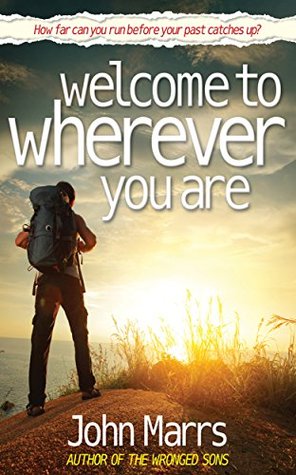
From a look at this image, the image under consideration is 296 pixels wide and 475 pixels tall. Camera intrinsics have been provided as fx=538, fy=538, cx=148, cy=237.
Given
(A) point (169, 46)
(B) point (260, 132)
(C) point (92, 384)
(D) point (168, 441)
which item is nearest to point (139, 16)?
(A) point (169, 46)

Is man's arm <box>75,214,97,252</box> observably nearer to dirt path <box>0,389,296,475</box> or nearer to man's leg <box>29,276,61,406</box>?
man's leg <box>29,276,61,406</box>

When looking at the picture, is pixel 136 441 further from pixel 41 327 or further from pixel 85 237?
pixel 85 237

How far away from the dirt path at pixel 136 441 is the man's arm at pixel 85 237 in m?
1.45

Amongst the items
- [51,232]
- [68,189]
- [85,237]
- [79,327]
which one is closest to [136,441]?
[79,327]

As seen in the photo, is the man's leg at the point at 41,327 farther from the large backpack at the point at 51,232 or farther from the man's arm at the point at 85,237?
the man's arm at the point at 85,237

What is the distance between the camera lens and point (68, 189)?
5.45 m

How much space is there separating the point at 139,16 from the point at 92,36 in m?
0.55

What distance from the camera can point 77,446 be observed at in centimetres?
363

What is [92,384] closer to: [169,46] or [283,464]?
[283,464]

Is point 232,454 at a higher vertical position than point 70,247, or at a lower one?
lower

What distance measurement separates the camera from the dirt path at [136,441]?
11.1ft

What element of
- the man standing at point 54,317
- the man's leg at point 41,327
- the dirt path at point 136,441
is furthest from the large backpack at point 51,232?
the dirt path at point 136,441

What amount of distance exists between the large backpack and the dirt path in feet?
4.37

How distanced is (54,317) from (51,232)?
88 centimetres
